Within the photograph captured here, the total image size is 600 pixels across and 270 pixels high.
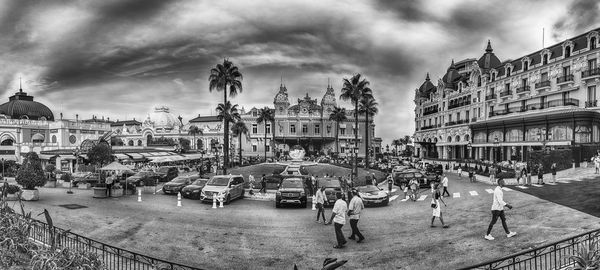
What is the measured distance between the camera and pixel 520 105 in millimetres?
52625

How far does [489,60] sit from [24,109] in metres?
107

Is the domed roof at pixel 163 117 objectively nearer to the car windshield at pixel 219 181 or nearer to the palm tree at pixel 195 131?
the palm tree at pixel 195 131

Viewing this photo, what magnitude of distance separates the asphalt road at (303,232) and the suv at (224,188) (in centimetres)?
123

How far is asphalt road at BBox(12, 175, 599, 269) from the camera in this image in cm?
1023

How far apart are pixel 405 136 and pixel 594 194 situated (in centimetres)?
15504

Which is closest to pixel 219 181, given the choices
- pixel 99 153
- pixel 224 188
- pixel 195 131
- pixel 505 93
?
pixel 224 188

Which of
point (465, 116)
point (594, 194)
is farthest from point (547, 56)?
point (594, 194)

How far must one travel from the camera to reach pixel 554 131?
42.5 m

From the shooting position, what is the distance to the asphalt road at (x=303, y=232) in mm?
10234

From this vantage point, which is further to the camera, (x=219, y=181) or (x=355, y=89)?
(x=355, y=89)

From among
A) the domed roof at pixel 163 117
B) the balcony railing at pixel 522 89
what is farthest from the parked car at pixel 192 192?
the domed roof at pixel 163 117

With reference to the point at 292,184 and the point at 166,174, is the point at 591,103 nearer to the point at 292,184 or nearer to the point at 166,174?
the point at 292,184

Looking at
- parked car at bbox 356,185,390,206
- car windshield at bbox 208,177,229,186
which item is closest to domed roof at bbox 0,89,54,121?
car windshield at bbox 208,177,229,186

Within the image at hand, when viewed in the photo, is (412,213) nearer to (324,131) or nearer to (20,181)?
(20,181)
